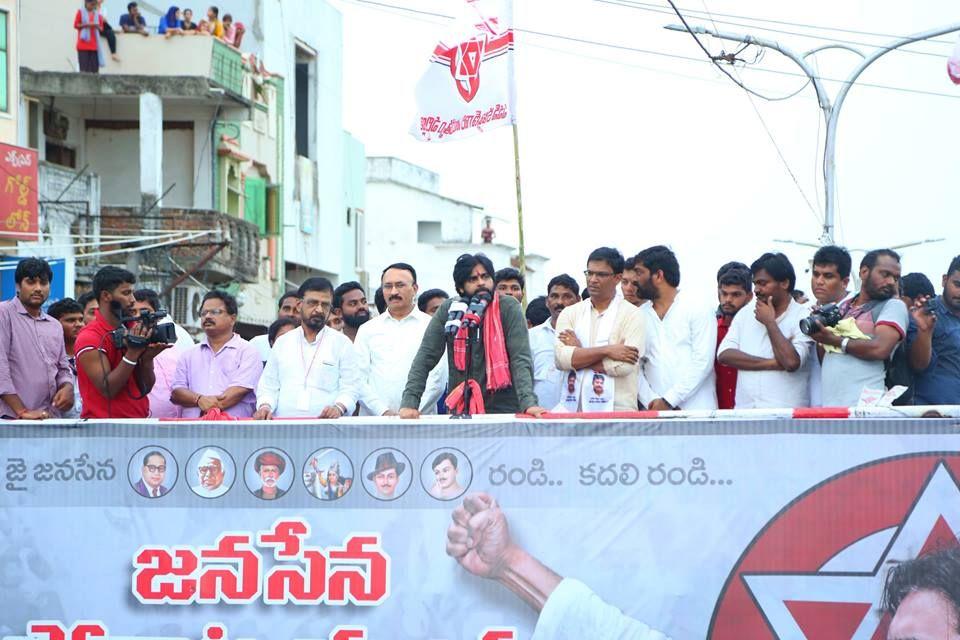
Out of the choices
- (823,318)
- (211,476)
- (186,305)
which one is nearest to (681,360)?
(823,318)

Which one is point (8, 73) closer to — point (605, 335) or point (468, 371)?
point (605, 335)

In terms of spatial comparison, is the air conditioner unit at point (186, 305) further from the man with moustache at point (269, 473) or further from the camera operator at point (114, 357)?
the man with moustache at point (269, 473)

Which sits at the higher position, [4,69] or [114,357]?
[4,69]

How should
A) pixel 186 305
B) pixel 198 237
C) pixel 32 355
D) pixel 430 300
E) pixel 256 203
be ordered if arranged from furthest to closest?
pixel 256 203, pixel 186 305, pixel 198 237, pixel 430 300, pixel 32 355

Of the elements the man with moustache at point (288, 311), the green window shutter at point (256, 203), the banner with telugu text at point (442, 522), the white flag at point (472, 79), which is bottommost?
the banner with telugu text at point (442, 522)

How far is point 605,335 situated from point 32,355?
133 inches

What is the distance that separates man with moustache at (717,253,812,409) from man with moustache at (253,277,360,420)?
223 cm

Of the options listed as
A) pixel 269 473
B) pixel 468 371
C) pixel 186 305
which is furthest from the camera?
pixel 186 305

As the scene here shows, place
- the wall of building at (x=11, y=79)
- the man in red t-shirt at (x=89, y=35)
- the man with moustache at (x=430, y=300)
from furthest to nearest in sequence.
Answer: the man in red t-shirt at (x=89, y=35), the wall of building at (x=11, y=79), the man with moustache at (x=430, y=300)

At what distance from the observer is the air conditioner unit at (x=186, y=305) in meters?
30.2

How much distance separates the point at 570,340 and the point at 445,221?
4869 centimetres

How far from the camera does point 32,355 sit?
26.3 feet

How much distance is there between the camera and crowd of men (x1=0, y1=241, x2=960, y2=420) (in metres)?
7.05

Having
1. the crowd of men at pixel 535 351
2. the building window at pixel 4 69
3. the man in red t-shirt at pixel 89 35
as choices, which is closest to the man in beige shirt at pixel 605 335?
the crowd of men at pixel 535 351
